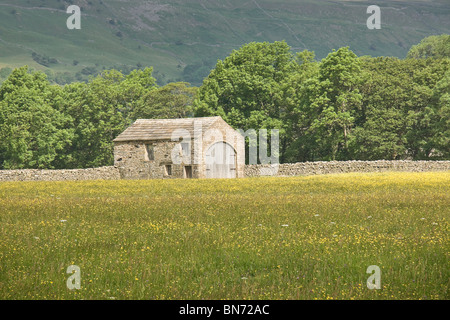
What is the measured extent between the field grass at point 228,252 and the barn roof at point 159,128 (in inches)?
1247

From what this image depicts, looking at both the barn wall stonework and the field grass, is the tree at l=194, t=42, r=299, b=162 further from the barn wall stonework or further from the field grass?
the field grass

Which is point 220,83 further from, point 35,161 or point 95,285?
point 95,285

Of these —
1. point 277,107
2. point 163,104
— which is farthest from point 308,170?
point 163,104

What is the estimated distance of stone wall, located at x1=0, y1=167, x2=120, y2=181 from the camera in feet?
160

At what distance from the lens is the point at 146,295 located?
788cm

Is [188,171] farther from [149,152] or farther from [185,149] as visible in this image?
[149,152]

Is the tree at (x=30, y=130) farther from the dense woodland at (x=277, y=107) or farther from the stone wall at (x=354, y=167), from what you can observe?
the stone wall at (x=354, y=167)

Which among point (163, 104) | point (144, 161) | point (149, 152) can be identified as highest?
point (163, 104)

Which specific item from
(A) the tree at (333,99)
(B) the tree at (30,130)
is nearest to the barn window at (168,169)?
(A) the tree at (333,99)

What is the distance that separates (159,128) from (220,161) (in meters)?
6.36

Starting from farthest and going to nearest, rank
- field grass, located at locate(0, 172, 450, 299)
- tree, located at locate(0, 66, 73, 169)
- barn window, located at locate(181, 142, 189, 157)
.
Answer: tree, located at locate(0, 66, 73, 169) → barn window, located at locate(181, 142, 189, 157) → field grass, located at locate(0, 172, 450, 299)

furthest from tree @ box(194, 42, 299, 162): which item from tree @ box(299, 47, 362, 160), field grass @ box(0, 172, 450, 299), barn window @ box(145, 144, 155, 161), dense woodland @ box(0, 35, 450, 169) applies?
field grass @ box(0, 172, 450, 299)

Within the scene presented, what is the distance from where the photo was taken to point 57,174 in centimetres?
4959

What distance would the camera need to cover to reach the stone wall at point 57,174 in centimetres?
4891
